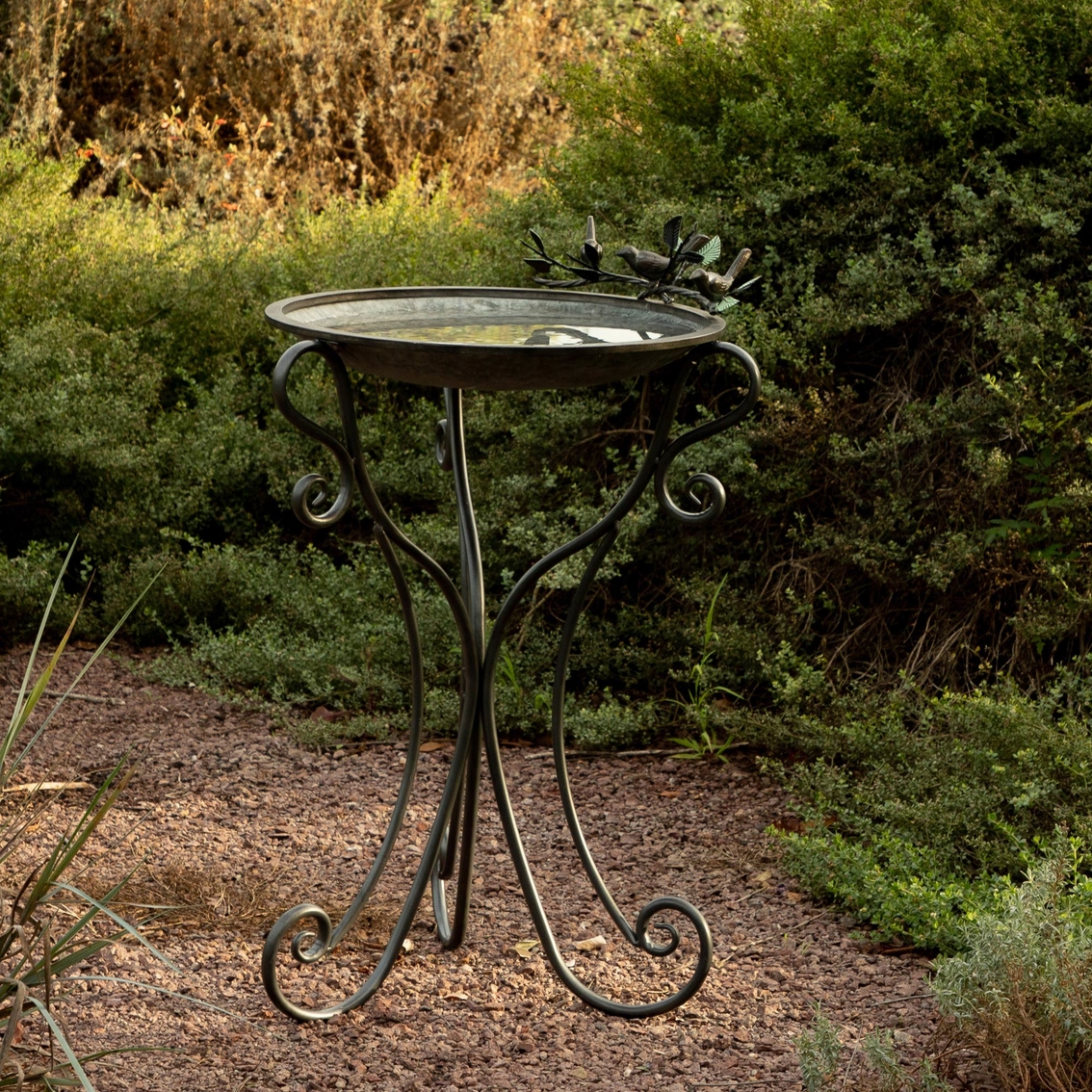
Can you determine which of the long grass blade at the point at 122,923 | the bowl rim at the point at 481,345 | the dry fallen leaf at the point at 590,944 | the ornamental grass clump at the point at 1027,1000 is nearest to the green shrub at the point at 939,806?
the ornamental grass clump at the point at 1027,1000

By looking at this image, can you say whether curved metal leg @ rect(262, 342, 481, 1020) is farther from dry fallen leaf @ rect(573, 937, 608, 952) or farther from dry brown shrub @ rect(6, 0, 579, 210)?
dry brown shrub @ rect(6, 0, 579, 210)

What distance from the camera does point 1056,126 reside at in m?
3.59

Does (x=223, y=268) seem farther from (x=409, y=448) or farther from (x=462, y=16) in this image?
(x=462, y=16)

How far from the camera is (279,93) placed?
7906 millimetres

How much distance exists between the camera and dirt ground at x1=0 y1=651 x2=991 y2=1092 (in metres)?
2.15

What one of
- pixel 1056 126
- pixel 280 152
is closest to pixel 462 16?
pixel 280 152

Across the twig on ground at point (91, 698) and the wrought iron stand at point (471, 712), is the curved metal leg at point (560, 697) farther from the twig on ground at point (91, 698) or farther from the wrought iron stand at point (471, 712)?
the twig on ground at point (91, 698)

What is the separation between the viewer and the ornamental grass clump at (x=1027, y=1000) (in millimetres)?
1935

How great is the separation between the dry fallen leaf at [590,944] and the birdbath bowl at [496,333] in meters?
1.21

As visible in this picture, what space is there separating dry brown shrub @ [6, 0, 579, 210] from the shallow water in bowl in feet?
16.6

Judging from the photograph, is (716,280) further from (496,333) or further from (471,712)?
(471,712)

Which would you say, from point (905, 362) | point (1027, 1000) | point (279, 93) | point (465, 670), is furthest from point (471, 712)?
point (279, 93)

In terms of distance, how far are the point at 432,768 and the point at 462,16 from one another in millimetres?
6559

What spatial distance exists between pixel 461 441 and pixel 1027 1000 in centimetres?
136
